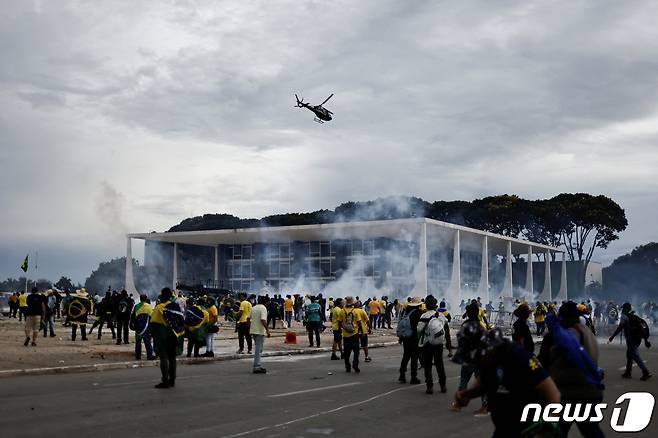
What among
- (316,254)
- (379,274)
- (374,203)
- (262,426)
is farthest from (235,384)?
(374,203)

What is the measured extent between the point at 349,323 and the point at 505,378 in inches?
445

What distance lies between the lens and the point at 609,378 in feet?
53.5

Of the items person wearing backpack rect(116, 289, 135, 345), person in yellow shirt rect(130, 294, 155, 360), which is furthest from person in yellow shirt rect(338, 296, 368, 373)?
person wearing backpack rect(116, 289, 135, 345)

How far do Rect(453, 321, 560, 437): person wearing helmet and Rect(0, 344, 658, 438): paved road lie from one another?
3919 millimetres

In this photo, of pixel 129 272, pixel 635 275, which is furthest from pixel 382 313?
pixel 635 275

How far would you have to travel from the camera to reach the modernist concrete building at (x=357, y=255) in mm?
59750

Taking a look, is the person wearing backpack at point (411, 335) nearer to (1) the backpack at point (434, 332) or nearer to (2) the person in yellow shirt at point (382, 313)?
(1) the backpack at point (434, 332)

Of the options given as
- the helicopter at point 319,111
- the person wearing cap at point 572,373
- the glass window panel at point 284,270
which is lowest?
the person wearing cap at point 572,373

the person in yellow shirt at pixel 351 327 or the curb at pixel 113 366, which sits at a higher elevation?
the person in yellow shirt at pixel 351 327

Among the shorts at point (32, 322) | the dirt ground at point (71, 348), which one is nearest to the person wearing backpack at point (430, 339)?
the dirt ground at point (71, 348)

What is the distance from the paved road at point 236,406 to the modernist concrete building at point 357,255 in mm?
39785

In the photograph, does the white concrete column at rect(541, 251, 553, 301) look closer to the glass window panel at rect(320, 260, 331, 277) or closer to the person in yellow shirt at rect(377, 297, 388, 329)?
the glass window panel at rect(320, 260, 331, 277)

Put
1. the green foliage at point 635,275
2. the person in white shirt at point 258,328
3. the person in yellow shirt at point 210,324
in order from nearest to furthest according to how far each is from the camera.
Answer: the person in white shirt at point 258,328, the person in yellow shirt at point 210,324, the green foliage at point 635,275

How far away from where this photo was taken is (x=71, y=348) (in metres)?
21.9
